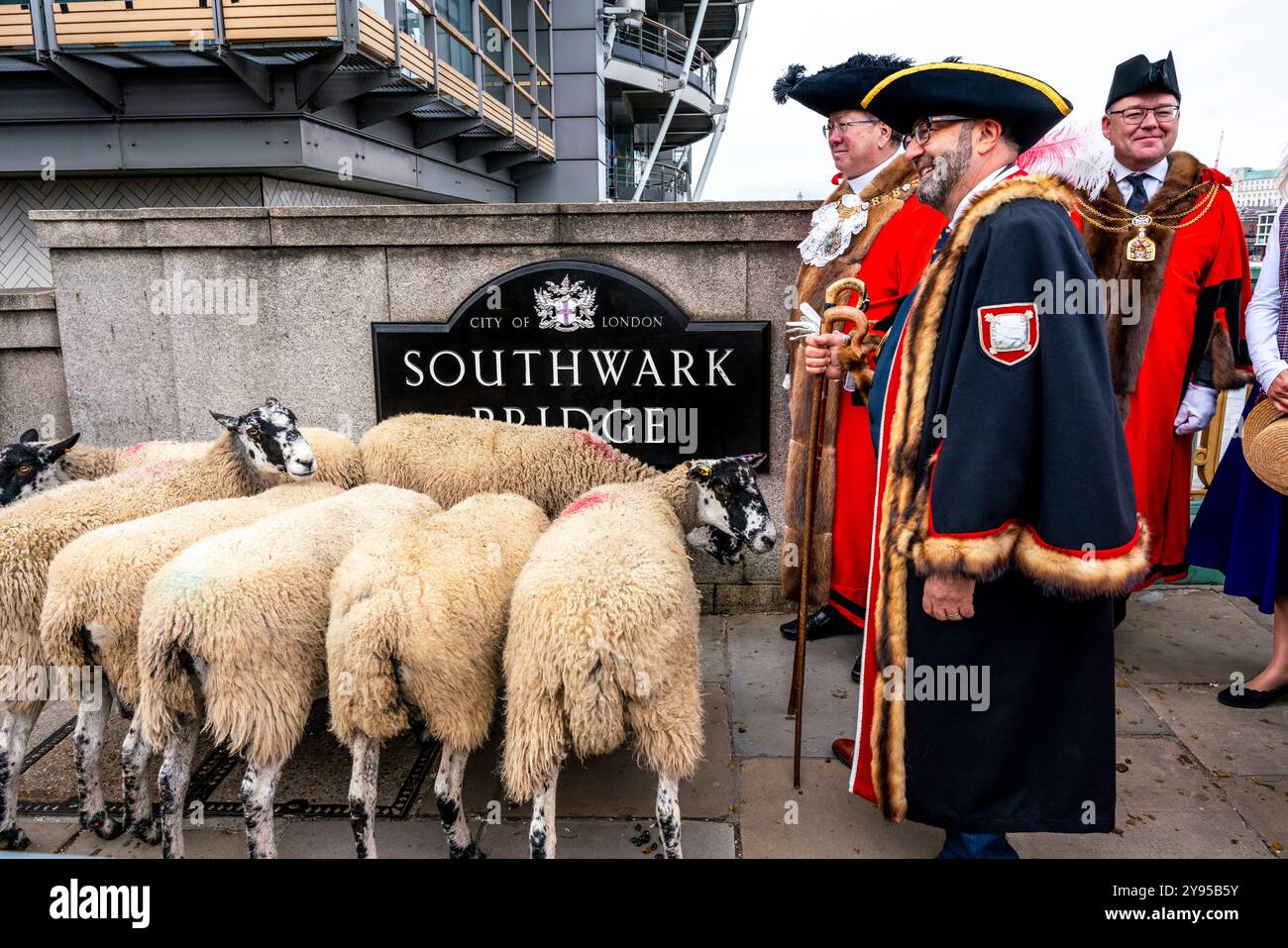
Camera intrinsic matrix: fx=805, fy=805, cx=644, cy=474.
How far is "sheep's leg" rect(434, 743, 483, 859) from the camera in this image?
2916 millimetres

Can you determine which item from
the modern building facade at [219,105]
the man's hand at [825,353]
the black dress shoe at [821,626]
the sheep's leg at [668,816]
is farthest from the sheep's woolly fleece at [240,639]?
the modern building facade at [219,105]

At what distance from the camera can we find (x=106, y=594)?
3.05 m

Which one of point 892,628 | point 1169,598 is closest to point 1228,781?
point 892,628

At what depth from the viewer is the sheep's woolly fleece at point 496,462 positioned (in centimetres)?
464

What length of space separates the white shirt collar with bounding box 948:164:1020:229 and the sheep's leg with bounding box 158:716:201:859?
3281 millimetres

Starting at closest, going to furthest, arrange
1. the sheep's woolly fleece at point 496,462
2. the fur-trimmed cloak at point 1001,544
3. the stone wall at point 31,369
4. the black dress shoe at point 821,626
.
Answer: the fur-trimmed cloak at point 1001,544 < the sheep's woolly fleece at point 496,462 < the black dress shoe at point 821,626 < the stone wall at point 31,369

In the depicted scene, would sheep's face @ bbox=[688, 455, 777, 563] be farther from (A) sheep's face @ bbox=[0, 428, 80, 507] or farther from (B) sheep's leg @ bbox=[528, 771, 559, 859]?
(A) sheep's face @ bbox=[0, 428, 80, 507]

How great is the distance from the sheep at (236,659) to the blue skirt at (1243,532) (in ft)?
14.6

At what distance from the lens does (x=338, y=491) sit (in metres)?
4.17

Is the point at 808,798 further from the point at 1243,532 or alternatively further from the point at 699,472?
the point at 1243,532

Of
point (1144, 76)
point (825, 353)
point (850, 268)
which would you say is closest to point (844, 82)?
point (850, 268)

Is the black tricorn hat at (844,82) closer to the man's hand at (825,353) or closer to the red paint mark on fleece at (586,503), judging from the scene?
the man's hand at (825,353)

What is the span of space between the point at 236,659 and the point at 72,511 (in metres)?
1.40

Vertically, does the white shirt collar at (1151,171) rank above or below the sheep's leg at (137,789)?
above
